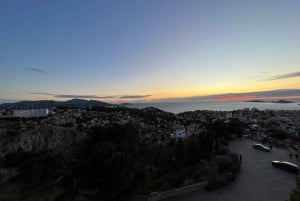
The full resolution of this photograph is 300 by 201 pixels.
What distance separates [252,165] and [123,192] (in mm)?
8275

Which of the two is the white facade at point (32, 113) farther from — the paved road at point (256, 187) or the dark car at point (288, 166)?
the dark car at point (288, 166)

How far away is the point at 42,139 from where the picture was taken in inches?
1134

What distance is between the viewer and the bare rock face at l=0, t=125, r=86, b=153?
25.4 meters

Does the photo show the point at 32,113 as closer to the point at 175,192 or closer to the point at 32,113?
the point at 32,113

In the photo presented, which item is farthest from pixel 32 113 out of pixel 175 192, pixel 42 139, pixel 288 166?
pixel 288 166

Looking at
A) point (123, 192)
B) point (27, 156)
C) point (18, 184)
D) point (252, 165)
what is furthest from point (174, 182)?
point (27, 156)

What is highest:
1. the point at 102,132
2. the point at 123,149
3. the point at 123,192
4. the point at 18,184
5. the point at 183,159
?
the point at 102,132

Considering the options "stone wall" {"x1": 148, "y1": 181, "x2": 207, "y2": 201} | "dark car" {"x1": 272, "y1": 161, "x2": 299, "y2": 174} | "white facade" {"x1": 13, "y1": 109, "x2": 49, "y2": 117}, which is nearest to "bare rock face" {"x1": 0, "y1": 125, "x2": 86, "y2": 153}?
"stone wall" {"x1": 148, "y1": 181, "x2": 207, "y2": 201}

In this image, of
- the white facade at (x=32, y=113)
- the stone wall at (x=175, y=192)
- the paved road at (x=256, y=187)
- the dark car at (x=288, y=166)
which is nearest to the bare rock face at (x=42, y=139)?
the stone wall at (x=175, y=192)

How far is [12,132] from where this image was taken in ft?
91.2

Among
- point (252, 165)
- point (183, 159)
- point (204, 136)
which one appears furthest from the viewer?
point (204, 136)

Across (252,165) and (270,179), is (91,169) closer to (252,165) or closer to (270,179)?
(270,179)

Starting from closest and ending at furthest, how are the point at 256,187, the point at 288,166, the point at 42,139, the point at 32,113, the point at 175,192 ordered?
1. the point at 175,192
2. the point at 256,187
3. the point at 288,166
4. the point at 42,139
5. the point at 32,113

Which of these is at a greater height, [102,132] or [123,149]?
[102,132]
